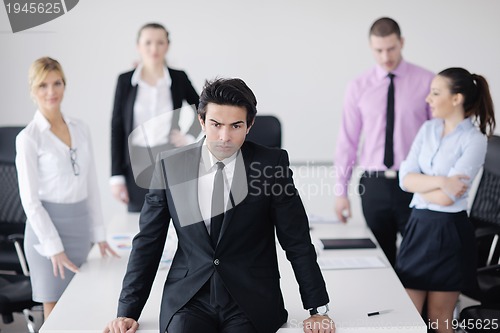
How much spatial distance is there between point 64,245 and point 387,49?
1901 mm

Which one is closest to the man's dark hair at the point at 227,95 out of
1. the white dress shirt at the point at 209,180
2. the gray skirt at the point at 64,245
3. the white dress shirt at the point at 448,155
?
the white dress shirt at the point at 209,180

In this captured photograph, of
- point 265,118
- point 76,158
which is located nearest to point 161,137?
point 265,118

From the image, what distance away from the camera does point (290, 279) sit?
2.69 meters

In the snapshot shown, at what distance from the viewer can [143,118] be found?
389 centimetres

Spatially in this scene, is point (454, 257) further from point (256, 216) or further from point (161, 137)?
point (161, 137)

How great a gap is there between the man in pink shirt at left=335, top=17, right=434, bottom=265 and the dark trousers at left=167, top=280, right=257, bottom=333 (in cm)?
153

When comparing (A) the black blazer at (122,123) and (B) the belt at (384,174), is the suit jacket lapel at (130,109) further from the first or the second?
(B) the belt at (384,174)

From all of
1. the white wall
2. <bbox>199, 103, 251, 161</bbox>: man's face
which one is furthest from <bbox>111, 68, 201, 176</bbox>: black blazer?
<bbox>199, 103, 251, 161</bbox>: man's face

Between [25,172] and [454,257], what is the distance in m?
1.86

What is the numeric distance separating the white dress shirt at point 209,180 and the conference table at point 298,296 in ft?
1.36

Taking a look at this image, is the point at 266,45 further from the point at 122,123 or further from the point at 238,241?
the point at 238,241

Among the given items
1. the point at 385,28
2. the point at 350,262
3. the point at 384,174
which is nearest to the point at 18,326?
the point at 350,262

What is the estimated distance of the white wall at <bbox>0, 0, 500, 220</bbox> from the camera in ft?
16.6

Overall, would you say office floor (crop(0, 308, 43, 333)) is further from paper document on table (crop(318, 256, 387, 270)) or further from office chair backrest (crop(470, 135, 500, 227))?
office chair backrest (crop(470, 135, 500, 227))
